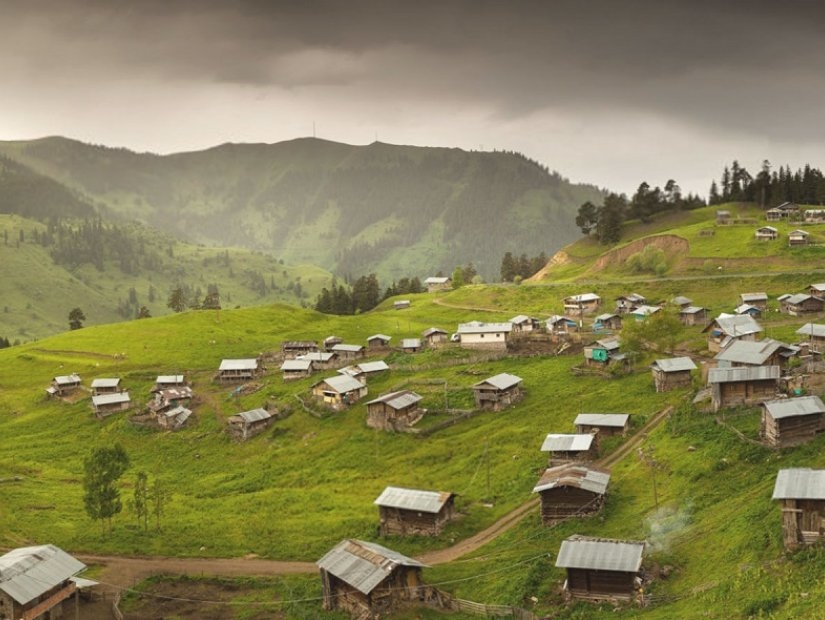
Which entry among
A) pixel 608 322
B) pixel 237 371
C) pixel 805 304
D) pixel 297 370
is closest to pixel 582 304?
pixel 608 322

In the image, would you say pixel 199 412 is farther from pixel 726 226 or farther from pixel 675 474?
pixel 726 226

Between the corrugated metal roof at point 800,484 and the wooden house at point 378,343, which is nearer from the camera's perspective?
the corrugated metal roof at point 800,484

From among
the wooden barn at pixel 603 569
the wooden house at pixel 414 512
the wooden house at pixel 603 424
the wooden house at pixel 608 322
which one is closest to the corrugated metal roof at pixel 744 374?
the wooden house at pixel 603 424

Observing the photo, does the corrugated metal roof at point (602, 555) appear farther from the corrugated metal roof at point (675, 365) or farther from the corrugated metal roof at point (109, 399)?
the corrugated metal roof at point (109, 399)

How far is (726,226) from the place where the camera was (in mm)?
181375

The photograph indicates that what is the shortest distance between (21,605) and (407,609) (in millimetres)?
27653

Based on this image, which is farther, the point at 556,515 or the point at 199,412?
the point at 199,412

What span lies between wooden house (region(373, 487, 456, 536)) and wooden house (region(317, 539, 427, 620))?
10066 mm

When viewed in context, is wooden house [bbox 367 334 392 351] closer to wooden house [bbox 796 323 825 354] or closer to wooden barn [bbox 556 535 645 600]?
wooden house [bbox 796 323 825 354]

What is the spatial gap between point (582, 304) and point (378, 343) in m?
47.7

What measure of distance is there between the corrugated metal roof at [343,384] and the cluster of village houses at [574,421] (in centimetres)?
25

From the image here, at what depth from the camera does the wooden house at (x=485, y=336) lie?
11756 centimetres

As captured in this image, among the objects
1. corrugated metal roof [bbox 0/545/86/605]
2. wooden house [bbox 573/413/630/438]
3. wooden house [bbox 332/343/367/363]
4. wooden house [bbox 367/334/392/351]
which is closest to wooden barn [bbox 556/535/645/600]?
wooden house [bbox 573/413/630/438]

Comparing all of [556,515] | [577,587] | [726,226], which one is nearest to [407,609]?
[577,587]
